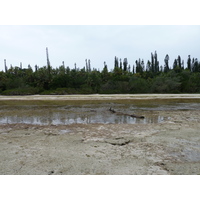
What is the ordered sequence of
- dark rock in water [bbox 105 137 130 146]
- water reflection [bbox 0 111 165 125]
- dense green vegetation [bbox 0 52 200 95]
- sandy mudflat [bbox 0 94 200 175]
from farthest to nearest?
1. dense green vegetation [bbox 0 52 200 95]
2. water reflection [bbox 0 111 165 125]
3. dark rock in water [bbox 105 137 130 146]
4. sandy mudflat [bbox 0 94 200 175]

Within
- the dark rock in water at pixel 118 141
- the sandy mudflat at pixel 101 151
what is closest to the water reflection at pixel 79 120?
the sandy mudflat at pixel 101 151

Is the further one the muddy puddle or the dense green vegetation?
the dense green vegetation

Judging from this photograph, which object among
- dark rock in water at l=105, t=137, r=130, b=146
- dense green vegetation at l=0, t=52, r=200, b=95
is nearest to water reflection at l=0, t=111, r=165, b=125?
dark rock in water at l=105, t=137, r=130, b=146

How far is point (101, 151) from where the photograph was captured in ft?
15.7

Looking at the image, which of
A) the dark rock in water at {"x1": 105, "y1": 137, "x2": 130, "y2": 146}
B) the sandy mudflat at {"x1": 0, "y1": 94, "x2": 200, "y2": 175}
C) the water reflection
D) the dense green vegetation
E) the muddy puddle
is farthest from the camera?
the dense green vegetation

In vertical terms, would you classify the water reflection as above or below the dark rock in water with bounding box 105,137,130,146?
below

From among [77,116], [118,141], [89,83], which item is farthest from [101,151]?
[89,83]

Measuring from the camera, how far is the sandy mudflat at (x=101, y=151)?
12.4 feet

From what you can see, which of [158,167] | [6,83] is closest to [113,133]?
[158,167]

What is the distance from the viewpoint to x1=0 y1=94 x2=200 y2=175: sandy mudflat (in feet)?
12.4

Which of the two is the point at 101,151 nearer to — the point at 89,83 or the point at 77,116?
the point at 77,116

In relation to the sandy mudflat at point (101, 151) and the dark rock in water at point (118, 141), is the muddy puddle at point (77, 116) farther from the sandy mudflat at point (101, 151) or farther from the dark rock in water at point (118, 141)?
the dark rock in water at point (118, 141)

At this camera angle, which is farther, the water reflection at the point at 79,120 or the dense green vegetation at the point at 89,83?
the dense green vegetation at the point at 89,83

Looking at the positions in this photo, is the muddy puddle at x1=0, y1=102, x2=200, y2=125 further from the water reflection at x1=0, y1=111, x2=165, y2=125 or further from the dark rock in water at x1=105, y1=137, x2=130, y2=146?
the dark rock in water at x1=105, y1=137, x2=130, y2=146
